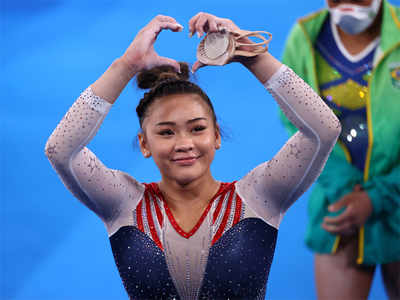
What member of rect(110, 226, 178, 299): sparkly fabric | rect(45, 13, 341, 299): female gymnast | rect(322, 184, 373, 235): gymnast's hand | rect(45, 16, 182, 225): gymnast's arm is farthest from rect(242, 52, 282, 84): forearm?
rect(322, 184, 373, 235): gymnast's hand

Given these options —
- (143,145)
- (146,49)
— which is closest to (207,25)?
(146,49)

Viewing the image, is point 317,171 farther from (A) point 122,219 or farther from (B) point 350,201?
(B) point 350,201

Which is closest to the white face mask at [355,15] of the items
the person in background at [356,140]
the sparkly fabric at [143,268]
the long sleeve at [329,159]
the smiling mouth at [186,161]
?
the person in background at [356,140]

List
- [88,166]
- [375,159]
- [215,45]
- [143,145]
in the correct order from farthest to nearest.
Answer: [375,159] → [143,145] → [88,166] → [215,45]

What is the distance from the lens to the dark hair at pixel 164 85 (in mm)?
1262

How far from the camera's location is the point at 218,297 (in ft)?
3.97

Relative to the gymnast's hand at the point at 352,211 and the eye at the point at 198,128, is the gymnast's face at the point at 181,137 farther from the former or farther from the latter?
the gymnast's hand at the point at 352,211

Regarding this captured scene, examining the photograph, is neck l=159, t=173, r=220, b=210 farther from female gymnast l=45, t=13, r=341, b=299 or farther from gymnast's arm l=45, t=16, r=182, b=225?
gymnast's arm l=45, t=16, r=182, b=225

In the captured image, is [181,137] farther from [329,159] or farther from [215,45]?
[329,159]

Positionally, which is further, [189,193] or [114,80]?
[189,193]

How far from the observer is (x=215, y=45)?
1073 mm

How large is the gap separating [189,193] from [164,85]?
24 cm

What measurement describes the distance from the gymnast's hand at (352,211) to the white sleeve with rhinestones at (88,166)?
0.72m

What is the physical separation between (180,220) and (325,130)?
366 mm
